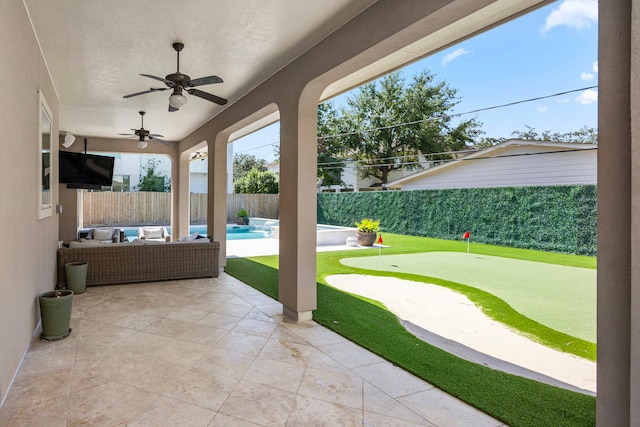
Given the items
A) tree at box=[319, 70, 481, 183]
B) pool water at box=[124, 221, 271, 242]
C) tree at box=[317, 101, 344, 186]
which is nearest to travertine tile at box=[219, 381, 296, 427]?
pool water at box=[124, 221, 271, 242]

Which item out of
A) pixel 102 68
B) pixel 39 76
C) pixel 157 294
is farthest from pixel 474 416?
pixel 102 68

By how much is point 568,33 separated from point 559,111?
11.9ft

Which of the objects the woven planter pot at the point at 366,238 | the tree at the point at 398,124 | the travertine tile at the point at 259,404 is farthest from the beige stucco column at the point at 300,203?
the tree at the point at 398,124

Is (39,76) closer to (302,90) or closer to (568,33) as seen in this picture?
(302,90)

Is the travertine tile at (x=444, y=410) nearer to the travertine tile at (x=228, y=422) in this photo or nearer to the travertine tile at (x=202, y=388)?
the travertine tile at (x=228, y=422)

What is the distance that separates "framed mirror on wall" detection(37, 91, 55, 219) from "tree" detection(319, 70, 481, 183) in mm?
16526

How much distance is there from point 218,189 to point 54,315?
4.12m

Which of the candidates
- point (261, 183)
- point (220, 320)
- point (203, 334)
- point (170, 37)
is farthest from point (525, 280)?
point (261, 183)

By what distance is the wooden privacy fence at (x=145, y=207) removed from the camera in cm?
1638

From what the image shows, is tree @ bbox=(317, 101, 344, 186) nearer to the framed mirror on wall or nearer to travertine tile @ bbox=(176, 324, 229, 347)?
the framed mirror on wall

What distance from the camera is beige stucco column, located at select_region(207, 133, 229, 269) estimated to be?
24.1 ft

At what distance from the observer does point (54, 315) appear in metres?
3.63

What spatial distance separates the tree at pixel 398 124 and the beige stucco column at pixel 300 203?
52.6 feet

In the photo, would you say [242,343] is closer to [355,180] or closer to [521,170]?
[521,170]
